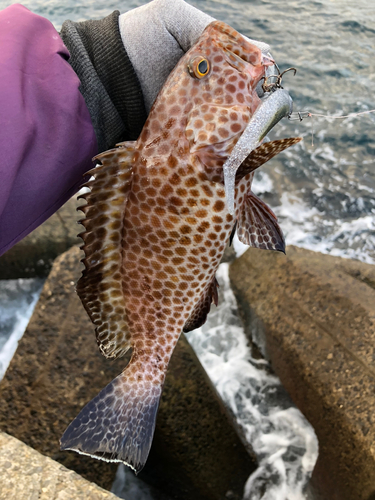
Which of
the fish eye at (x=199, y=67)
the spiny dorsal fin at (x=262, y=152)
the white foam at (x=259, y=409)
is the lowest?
the white foam at (x=259, y=409)

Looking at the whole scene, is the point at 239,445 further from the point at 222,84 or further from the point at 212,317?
the point at 222,84

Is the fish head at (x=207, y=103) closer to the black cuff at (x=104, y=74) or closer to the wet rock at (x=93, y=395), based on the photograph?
the black cuff at (x=104, y=74)

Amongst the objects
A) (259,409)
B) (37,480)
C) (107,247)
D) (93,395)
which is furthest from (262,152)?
(259,409)

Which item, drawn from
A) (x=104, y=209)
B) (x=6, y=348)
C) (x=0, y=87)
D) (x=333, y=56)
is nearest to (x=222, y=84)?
(x=104, y=209)

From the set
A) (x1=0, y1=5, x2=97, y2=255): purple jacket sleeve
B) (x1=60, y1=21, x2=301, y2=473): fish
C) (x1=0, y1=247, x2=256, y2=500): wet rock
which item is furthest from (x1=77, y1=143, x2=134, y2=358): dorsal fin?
(x1=0, y1=247, x2=256, y2=500): wet rock

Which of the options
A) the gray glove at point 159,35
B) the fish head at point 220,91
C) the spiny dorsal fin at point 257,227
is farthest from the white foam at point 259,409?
the gray glove at point 159,35

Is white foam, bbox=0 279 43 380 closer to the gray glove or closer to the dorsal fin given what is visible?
the dorsal fin

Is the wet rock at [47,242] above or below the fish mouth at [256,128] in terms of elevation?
below
